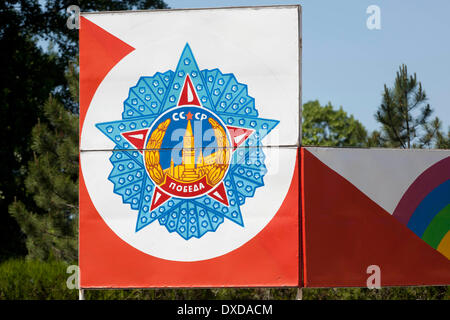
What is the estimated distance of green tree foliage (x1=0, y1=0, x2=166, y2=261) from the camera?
20656 millimetres

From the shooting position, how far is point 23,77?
72.3ft

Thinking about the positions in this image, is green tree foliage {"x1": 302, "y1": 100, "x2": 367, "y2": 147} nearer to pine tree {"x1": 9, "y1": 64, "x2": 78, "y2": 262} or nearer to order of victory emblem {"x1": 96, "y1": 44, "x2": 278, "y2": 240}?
pine tree {"x1": 9, "y1": 64, "x2": 78, "y2": 262}

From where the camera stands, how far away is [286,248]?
6.96 m

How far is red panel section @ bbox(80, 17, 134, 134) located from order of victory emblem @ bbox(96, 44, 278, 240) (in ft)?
1.61

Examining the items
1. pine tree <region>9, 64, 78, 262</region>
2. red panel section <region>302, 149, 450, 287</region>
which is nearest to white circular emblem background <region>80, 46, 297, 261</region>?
red panel section <region>302, 149, 450, 287</region>

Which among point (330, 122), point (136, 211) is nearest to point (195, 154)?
point (136, 211)

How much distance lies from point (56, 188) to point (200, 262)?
7.40 m

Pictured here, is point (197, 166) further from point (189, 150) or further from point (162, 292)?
point (162, 292)

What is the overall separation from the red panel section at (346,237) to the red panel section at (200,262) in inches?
8.6

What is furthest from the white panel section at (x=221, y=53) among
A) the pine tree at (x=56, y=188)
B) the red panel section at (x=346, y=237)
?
the pine tree at (x=56, y=188)

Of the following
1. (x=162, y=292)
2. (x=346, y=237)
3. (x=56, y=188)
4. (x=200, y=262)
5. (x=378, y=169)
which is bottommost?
(x=162, y=292)

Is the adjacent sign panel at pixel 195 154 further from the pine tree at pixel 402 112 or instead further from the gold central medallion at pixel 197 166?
the pine tree at pixel 402 112

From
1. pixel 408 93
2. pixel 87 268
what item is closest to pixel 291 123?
pixel 87 268

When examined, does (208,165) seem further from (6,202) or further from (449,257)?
(6,202)
